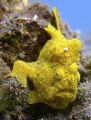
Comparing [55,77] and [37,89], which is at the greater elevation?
[55,77]

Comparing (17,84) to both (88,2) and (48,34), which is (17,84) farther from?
(88,2)

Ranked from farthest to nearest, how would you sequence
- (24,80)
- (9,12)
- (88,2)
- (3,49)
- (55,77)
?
(88,2) → (9,12) → (3,49) → (24,80) → (55,77)

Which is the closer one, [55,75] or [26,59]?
[55,75]

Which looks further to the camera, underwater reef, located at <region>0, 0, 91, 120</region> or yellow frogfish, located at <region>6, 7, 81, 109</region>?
underwater reef, located at <region>0, 0, 91, 120</region>

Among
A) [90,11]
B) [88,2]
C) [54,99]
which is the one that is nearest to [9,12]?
[54,99]

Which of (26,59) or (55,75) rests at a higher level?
(26,59)
